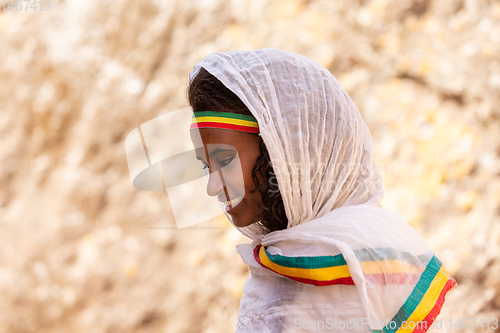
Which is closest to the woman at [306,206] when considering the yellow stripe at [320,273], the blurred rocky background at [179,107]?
the yellow stripe at [320,273]

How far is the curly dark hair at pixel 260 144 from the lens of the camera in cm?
88

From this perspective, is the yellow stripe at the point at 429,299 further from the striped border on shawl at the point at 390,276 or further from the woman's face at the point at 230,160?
the woman's face at the point at 230,160

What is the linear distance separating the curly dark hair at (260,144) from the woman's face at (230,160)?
0.01 metres

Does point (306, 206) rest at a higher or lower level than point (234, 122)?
lower

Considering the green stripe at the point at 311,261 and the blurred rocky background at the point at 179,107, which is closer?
the green stripe at the point at 311,261

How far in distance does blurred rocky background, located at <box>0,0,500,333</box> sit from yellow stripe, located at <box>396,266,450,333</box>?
1031 millimetres

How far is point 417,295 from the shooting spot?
2.69ft

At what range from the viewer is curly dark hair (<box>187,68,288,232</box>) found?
88cm

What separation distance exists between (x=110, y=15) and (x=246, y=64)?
1240 mm

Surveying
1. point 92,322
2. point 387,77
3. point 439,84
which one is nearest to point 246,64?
point 387,77

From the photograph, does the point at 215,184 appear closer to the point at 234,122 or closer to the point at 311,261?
the point at 234,122

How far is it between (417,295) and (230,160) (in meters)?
0.45

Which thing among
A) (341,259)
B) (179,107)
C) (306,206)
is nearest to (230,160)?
(306,206)

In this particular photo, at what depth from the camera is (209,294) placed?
185cm
